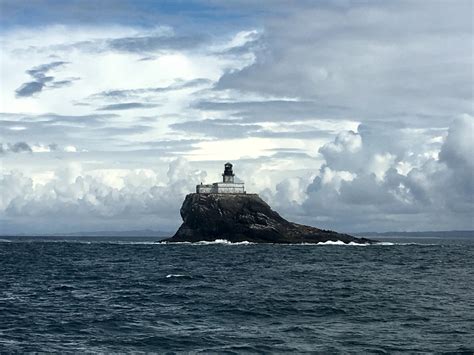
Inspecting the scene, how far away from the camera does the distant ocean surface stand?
119 feet

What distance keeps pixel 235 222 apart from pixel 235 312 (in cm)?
12965

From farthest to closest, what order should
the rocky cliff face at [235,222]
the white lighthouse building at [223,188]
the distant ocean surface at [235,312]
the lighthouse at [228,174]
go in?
the lighthouse at [228,174]
the white lighthouse building at [223,188]
the rocky cliff face at [235,222]
the distant ocean surface at [235,312]

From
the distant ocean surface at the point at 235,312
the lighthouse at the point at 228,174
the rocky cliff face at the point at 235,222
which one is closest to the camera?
the distant ocean surface at the point at 235,312

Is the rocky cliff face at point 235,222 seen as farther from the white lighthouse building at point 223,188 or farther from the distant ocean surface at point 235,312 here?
the distant ocean surface at point 235,312

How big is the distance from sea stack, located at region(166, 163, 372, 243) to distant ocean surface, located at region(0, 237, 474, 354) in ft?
318

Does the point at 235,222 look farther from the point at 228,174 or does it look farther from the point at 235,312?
the point at 235,312

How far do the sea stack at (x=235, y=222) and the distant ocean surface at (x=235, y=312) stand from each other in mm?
96957

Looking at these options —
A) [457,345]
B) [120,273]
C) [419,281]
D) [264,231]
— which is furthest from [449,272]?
[264,231]

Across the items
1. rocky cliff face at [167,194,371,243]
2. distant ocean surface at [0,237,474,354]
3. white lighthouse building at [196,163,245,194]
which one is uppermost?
white lighthouse building at [196,163,245,194]

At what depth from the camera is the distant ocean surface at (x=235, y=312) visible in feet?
119

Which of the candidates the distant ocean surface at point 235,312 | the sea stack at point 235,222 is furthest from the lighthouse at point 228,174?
the distant ocean surface at point 235,312

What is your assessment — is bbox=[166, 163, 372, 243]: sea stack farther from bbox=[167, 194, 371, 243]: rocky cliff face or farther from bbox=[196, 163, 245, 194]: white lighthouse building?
bbox=[196, 163, 245, 194]: white lighthouse building

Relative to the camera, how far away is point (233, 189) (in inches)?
7382

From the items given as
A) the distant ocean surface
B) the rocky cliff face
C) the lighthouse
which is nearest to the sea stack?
the rocky cliff face
